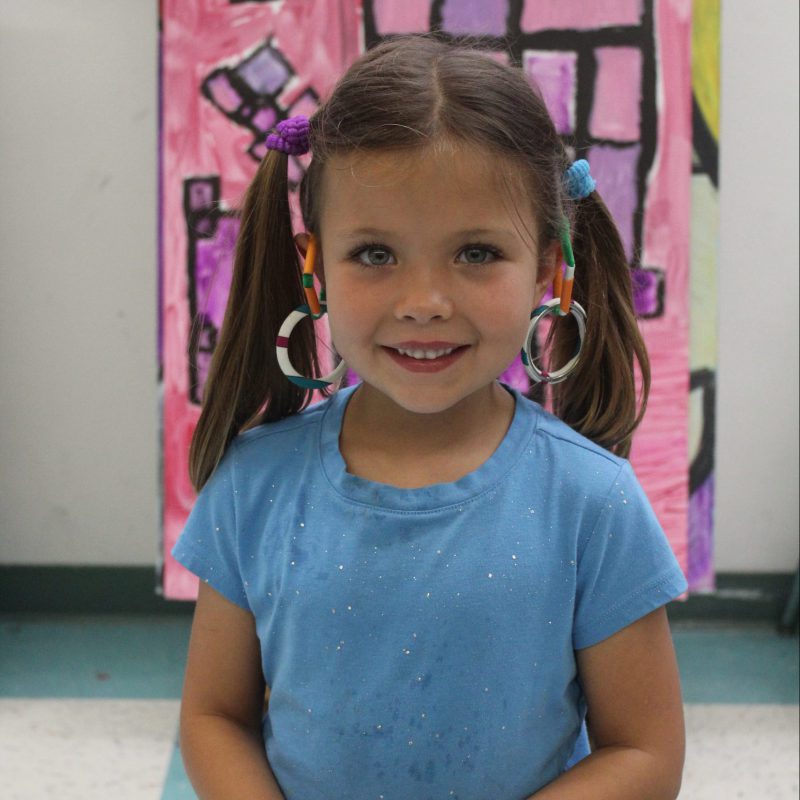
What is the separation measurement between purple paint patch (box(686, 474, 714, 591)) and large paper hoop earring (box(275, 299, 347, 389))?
122 centimetres

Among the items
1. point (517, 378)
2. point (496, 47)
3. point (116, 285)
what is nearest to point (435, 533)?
point (517, 378)

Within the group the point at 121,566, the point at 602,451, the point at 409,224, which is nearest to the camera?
the point at 409,224

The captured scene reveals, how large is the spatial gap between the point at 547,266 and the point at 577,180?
0.27 feet

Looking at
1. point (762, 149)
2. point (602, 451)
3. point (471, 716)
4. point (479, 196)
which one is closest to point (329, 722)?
point (471, 716)

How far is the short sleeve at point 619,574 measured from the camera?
89 cm

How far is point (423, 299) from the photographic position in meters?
0.85

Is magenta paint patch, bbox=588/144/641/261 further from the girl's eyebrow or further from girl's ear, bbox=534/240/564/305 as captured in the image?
the girl's eyebrow

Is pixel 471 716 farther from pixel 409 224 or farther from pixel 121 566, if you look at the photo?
pixel 121 566

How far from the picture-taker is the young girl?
866 millimetres

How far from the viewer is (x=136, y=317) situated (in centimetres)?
221

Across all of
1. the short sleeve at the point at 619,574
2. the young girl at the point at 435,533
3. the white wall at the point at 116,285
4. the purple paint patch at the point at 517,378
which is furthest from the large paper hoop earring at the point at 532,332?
the white wall at the point at 116,285

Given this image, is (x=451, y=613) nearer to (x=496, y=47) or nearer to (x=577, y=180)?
(x=577, y=180)

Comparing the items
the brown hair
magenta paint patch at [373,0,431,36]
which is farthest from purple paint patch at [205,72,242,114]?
the brown hair

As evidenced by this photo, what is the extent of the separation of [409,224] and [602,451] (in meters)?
0.27
